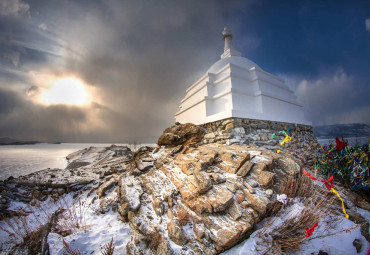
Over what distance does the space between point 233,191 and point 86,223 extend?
161 inches

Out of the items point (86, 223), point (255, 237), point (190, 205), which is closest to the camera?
point (255, 237)

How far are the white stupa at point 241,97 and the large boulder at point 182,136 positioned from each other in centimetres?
120

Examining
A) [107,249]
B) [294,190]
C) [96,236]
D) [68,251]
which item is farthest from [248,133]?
[68,251]

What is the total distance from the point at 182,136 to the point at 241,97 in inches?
187

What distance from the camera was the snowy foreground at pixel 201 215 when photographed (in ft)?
7.88

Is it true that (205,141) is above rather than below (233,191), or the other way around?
above

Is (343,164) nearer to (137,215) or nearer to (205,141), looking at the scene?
(205,141)

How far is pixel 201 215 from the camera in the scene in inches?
109

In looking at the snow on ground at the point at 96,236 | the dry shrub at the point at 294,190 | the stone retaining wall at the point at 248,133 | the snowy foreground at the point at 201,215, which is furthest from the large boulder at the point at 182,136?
the dry shrub at the point at 294,190

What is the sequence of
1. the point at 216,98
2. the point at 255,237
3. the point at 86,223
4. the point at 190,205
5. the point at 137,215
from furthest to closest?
the point at 216,98, the point at 86,223, the point at 137,215, the point at 190,205, the point at 255,237

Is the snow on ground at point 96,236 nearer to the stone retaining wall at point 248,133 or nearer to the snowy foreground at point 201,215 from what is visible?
the snowy foreground at point 201,215

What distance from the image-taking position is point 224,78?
912cm

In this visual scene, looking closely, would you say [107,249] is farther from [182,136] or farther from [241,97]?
[241,97]

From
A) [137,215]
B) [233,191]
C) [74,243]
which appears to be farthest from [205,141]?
[74,243]
